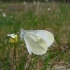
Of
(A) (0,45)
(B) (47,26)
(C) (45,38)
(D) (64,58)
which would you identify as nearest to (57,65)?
(D) (64,58)

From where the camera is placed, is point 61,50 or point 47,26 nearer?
point 61,50

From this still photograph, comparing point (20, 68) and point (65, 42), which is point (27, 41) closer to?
point (20, 68)

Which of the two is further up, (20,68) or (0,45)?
(20,68)

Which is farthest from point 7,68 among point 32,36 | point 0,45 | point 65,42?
point 65,42

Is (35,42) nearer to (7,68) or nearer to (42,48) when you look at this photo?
(42,48)

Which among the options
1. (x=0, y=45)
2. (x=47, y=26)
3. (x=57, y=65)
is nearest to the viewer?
(x=57, y=65)

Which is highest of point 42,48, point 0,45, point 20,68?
point 42,48

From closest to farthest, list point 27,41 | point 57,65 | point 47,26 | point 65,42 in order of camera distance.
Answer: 1. point 27,41
2. point 57,65
3. point 65,42
4. point 47,26
